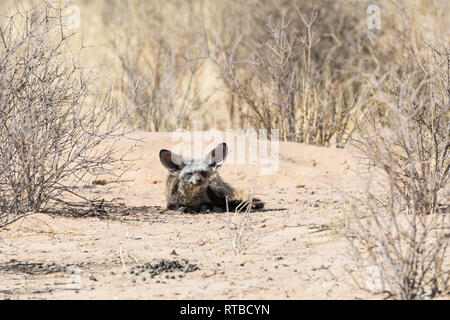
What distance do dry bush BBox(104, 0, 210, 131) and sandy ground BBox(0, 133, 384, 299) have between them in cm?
244

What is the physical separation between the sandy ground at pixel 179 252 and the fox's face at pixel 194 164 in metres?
0.46

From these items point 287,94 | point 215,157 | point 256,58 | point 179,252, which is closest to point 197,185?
point 215,157

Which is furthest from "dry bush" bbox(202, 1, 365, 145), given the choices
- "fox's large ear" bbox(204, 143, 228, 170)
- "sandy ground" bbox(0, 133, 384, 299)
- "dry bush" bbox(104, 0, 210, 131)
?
"fox's large ear" bbox(204, 143, 228, 170)

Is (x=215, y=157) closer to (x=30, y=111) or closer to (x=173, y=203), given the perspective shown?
(x=173, y=203)

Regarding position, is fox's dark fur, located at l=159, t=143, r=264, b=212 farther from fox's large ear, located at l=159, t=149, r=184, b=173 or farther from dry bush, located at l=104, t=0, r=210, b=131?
dry bush, located at l=104, t=0, r=210, b=131

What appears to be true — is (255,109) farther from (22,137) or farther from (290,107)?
(22,137)

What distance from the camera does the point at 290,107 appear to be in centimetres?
1033

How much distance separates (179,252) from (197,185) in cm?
192

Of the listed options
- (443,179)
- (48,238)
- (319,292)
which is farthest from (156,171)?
(319,292)

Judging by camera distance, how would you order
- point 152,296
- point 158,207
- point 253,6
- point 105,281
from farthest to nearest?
point 253,6 < point 158,207 < point 105,281 < point 152,296

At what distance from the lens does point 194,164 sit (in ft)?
25.4

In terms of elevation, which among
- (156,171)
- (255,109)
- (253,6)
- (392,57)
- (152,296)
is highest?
(253,6)

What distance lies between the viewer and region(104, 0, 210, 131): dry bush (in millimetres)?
11328

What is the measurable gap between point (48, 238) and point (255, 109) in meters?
5.00
